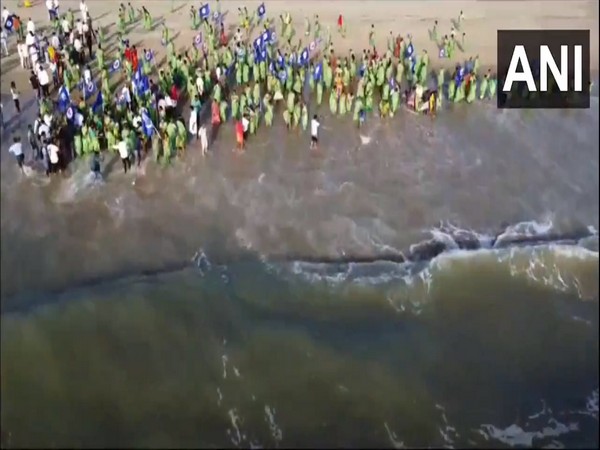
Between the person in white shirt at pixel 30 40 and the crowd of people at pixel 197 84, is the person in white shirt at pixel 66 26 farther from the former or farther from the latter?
the person in white shirt at pixel 30 40

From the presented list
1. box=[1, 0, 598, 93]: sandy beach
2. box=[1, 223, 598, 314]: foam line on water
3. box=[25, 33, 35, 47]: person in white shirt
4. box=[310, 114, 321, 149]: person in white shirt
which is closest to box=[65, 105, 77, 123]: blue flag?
box=[25, 33, 35, 47]: person in white shirt

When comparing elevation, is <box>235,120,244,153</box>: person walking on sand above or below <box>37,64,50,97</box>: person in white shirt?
below

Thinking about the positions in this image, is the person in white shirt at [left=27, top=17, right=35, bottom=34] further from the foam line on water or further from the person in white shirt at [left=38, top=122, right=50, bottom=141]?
the foam line on water

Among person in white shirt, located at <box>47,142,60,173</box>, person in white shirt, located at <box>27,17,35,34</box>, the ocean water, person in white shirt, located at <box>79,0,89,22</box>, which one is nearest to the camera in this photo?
the ocean water

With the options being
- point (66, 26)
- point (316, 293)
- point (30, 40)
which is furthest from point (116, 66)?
point (316, 293)

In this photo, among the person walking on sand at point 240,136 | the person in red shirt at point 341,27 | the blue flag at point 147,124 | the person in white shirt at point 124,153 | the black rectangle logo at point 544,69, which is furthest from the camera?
the person in red shirt at point 341,27

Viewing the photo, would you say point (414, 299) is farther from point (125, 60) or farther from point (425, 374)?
point (125, 60)

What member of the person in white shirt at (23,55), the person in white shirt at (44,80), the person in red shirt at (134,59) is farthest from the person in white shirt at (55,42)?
the person in red shirt at (134,59)
